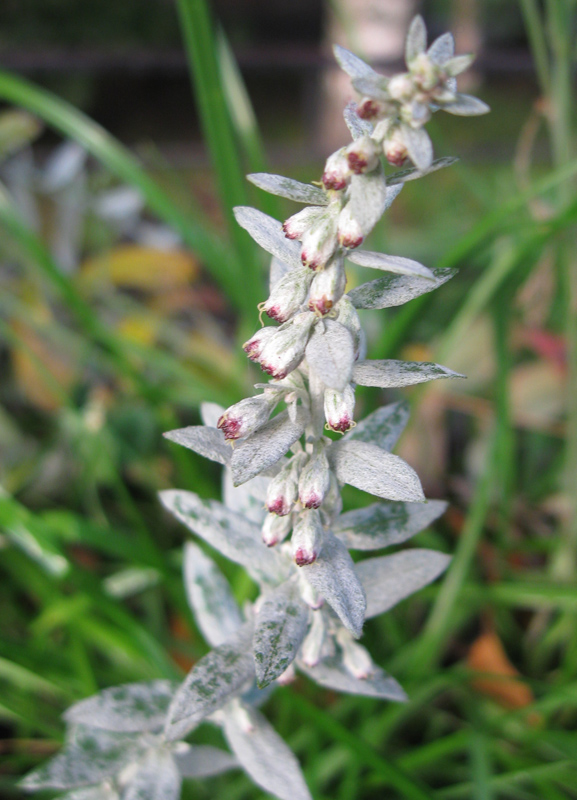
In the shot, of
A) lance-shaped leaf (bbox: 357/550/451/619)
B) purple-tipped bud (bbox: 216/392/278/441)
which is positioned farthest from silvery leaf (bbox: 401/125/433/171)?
lance-shaped leaf (bbox: 357/550/451/619)

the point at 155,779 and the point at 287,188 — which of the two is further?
the point at 155,779

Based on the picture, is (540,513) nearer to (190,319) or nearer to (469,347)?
(469,347)

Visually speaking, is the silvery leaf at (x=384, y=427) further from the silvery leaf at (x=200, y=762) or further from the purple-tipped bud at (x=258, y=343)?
the silvery leaf at (x=200, y=762)

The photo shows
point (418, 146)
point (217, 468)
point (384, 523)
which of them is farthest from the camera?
point (217, 468)

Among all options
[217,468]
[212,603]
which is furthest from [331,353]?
[217,468]

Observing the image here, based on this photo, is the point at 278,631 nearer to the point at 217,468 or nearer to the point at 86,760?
the point at 86,760

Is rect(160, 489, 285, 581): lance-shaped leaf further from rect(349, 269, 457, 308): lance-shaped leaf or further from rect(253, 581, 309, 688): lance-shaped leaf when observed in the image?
rect(349, 269, 457, 308): lance-shaped leaf

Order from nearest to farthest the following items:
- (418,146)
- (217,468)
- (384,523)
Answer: (418,146), (384,523), (217,468)
